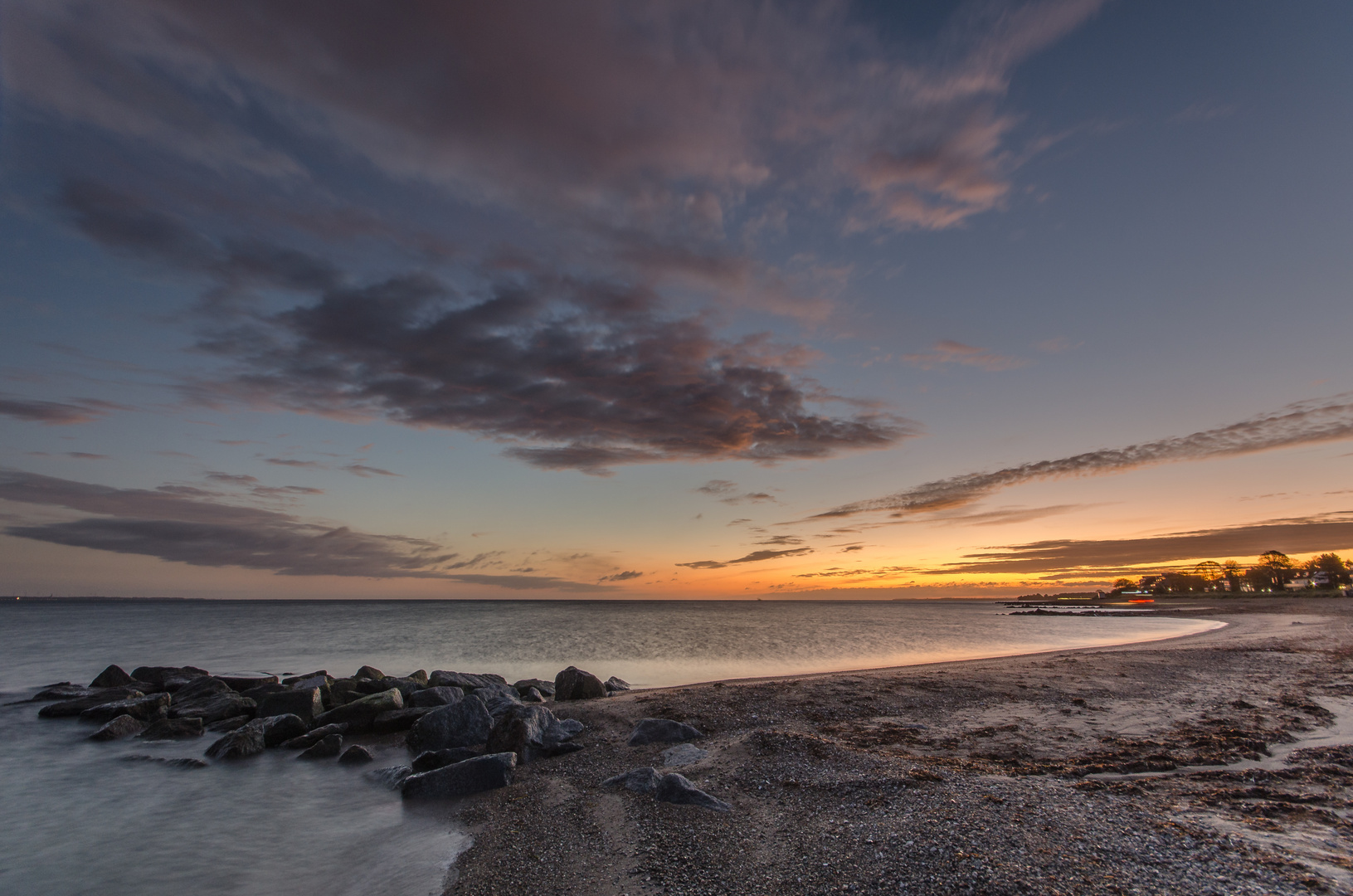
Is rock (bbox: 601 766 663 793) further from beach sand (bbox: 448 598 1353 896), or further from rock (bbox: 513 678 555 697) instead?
rock (bbox: 513 678 555 697)

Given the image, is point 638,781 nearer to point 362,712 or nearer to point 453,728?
point 453,728

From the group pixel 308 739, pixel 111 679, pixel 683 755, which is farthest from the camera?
pixel 111 679

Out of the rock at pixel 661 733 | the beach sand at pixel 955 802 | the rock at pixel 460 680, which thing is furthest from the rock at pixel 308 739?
the rock at pixel 661 733

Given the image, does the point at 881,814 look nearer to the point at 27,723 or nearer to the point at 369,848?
the point at 369,848

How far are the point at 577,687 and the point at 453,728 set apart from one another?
25.2 feet

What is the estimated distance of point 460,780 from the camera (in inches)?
502

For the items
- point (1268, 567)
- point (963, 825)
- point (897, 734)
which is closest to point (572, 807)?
point (963, 825)

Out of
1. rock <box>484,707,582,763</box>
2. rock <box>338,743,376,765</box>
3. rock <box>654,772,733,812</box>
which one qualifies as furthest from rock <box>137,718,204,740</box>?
rock <box>654,772,733,812</box>

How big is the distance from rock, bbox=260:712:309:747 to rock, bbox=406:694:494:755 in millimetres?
4109

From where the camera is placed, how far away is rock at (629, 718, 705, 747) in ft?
50.7

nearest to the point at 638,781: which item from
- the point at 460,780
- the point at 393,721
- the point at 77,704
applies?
the point at 460,780

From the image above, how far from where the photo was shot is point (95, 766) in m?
16.0

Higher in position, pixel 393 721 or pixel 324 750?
pixel 393 721

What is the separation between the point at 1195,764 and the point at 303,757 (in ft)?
71.8
